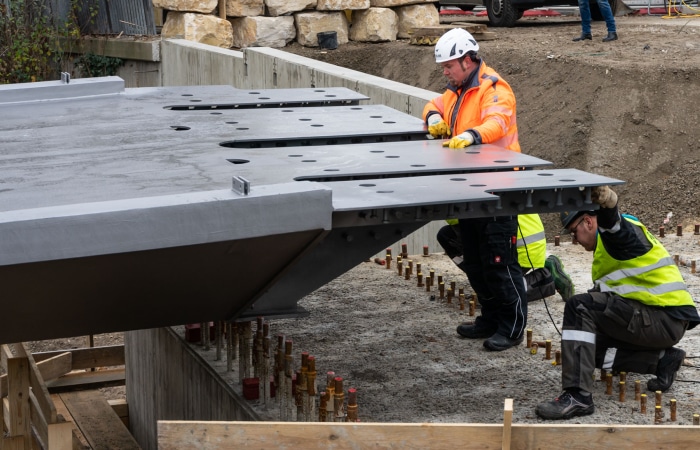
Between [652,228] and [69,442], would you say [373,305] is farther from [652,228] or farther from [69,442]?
[652,228]

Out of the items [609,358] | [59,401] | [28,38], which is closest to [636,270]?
[609,358]

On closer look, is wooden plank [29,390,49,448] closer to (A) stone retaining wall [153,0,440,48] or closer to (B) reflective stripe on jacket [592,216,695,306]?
(B) reflective stripe on jacket [592,216,695,306]

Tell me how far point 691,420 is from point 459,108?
9.02 feet

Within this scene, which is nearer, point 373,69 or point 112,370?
point 112,370

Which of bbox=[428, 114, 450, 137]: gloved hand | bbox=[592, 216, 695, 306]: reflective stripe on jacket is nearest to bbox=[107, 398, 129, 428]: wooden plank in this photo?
bbox=[428, 114, 450, 137]: gloved hand

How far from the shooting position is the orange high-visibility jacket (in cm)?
752

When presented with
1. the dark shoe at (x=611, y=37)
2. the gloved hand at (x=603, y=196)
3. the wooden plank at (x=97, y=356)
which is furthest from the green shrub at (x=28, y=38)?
the gloved hand at (x=603, y=196)

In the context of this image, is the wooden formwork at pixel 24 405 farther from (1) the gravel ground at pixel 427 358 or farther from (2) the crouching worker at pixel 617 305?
(2) the crouching worker at pixel 617 305

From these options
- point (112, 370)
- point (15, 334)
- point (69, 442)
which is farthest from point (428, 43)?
point (15, 334)

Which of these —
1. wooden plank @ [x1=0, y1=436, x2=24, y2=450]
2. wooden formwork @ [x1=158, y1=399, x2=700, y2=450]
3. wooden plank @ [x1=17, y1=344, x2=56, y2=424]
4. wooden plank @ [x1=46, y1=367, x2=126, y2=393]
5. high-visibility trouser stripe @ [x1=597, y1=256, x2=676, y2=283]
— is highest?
high-visibility trouser stripe @ [x1=597, y1=256, x2=676, y2=283]

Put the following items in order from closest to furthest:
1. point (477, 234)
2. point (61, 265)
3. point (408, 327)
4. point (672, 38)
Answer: point (61, 265) < point (477, 234) < point (408, 327) < point (672, 38)

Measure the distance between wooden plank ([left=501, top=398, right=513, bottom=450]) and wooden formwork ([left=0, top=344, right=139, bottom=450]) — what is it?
14.3 ft

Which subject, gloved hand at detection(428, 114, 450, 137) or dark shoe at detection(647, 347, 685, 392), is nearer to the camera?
dark shoe at detection(647, 347, 685, 392)

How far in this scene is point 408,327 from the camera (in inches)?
338
